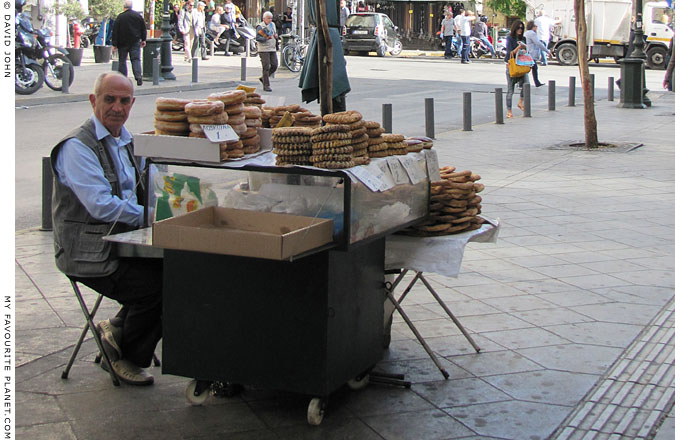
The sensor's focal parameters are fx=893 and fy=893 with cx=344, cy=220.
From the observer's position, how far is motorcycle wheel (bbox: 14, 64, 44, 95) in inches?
709

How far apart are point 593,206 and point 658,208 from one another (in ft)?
2.11

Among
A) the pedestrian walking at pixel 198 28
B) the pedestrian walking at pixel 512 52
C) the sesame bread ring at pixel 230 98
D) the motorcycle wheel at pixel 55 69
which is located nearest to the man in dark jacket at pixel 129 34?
the motorcycle wheel at pixel 55 69

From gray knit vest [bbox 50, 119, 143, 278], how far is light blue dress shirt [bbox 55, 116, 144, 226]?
0.04 metres

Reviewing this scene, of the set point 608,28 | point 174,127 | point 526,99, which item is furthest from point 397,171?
point 608,28

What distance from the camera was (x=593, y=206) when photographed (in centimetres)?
919

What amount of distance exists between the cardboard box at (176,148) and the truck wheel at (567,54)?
→ 31628 millimetres

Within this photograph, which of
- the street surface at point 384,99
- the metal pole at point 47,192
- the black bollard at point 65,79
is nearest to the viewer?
the metal pole at point 47,192

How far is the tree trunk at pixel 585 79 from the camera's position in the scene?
43.4 feet

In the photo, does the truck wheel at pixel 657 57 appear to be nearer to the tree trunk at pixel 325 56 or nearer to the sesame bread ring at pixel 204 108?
the tree trunk at pixel 325 56

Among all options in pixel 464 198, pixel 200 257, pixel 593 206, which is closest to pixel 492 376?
pixel 464 198

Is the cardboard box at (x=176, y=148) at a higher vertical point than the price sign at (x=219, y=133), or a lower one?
lower

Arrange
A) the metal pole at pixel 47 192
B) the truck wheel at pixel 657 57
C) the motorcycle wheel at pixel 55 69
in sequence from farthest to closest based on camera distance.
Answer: the truck wheel at pixel 657 57 → the motorcycle wheel at pixel 55 69 → the metal pole at pixel 47 192

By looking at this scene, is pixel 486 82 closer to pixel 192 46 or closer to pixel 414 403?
pixel 192 46

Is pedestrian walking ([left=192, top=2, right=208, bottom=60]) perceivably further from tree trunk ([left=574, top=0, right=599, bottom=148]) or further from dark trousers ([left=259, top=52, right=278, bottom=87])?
tree trunk ([left=574, top=0, right=599, bottom=148])
